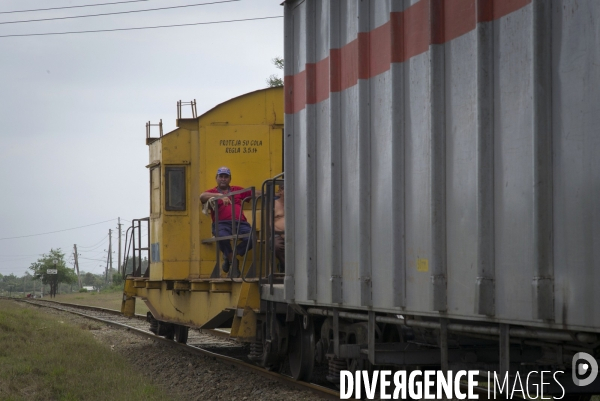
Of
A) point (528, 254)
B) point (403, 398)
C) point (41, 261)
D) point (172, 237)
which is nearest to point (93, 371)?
point (172, 237)

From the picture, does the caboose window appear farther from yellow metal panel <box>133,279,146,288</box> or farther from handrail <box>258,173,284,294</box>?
handrail <box>258,173,284,294</box>

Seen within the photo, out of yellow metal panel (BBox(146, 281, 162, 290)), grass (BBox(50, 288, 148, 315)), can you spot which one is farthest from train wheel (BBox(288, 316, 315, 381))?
grass (BBox(50, 288, 148, 315))

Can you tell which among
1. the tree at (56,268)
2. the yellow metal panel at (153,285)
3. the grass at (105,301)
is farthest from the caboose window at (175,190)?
the tree at (56,268)

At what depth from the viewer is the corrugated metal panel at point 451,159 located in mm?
3895

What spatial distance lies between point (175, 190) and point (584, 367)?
892 cm

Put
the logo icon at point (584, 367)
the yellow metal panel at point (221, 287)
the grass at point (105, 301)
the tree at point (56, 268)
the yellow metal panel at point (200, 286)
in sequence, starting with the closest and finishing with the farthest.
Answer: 1. the logo icon at point (584, 367)
2. the yellow metal panel at point (221, 287)
3. the yellow metal panel at point (200, 286)
4. the grass at point (105, 301)
5. the tree at point (56, 268)

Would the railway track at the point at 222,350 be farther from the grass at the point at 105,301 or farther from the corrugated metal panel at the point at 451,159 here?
the grass at the point at 105,301

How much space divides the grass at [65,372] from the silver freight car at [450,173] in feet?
9.24

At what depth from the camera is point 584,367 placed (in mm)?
4328

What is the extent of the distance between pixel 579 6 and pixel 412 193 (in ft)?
6.17

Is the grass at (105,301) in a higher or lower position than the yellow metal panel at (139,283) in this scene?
lower

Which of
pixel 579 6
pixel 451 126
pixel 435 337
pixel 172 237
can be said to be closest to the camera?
pixel 579 6

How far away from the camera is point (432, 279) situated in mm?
5020

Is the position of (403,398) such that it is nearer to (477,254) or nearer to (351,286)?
(351,286)
